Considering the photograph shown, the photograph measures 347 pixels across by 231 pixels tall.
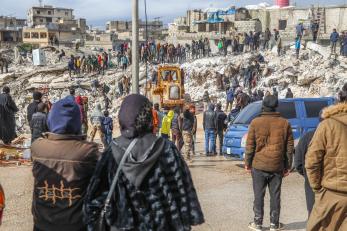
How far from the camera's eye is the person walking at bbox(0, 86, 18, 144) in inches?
500

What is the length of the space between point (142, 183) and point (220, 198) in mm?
5691

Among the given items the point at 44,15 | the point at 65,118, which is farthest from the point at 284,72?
the point at 44,15

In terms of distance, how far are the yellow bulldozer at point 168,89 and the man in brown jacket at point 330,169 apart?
19548mm

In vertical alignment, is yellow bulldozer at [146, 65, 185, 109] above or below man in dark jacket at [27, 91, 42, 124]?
below

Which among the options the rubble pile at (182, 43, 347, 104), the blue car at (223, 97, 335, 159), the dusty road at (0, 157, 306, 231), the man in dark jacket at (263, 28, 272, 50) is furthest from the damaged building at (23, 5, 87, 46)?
the dusty road at (0, 157, 306, 231)

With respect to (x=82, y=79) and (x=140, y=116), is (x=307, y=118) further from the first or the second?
(x=82, y=79)

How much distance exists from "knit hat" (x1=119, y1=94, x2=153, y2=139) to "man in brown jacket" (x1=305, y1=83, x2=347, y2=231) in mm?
1642

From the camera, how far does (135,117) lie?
3.24 meters

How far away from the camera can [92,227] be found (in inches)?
130

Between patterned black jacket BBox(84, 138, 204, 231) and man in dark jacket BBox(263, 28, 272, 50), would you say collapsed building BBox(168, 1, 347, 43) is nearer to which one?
man in dark jacket BBox(263, 28, 272, 50)

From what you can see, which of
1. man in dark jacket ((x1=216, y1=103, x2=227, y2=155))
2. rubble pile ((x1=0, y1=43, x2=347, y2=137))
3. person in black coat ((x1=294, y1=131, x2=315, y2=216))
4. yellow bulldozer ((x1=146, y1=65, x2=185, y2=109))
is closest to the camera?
person in black coat ((x1=294, y1=131, x2=315, y2=216))

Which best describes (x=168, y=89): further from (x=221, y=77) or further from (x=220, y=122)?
(x=220, y=122)

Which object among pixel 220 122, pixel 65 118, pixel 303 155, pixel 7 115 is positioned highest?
pixel 65 118

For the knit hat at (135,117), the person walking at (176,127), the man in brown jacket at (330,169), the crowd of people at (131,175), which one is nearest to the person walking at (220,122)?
the person walking at (176,127)
